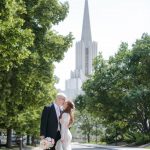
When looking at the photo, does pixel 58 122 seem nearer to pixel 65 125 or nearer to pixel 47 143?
pixel 65 125

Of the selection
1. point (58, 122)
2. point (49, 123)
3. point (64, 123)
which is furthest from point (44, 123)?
point (64, 123)

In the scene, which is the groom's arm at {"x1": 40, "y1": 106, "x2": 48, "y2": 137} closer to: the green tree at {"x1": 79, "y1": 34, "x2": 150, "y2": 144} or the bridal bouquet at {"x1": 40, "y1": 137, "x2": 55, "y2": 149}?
the bridal bouquet at {"x1": 40, "y1": 137, "x2": 55, "y2": 149}

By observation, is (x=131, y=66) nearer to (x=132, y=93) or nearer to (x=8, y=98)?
(x=132, y=93)

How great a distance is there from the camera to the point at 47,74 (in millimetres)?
31734

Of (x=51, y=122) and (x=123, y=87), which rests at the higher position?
(x=123, y=87)

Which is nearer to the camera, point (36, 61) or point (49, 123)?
point (49, 123)

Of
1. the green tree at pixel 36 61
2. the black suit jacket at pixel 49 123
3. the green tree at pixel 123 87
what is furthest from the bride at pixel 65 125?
the green tree at pixel 123 87

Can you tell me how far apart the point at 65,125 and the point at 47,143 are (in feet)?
1.91

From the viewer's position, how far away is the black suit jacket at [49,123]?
29.2 feet

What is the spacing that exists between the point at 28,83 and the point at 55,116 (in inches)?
838

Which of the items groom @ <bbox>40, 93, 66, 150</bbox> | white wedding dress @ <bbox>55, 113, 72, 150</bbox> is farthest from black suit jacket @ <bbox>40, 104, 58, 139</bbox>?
white wedding dress @ <bbox>55, 113, 72, 150</bbox>

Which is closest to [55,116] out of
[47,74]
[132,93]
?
[47,74]

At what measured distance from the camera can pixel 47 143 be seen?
8.68 m

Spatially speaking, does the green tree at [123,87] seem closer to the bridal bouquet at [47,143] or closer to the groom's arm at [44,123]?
the groom's arm at [44,123]
